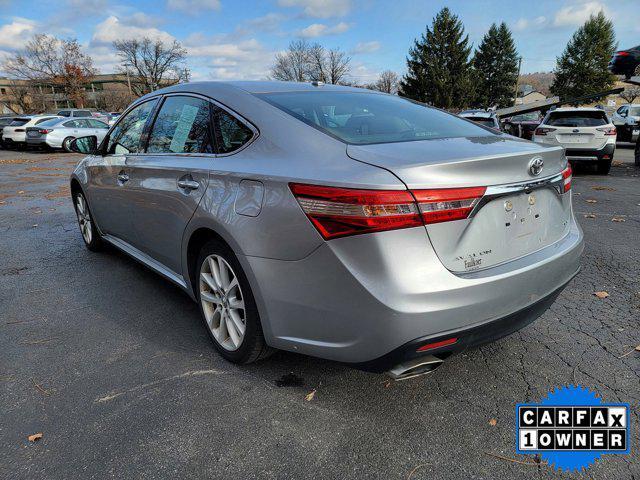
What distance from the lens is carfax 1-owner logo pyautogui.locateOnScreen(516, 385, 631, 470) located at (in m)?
1.98

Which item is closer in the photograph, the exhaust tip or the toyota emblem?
A: the exhaust tip

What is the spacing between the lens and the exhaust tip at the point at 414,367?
1.98m

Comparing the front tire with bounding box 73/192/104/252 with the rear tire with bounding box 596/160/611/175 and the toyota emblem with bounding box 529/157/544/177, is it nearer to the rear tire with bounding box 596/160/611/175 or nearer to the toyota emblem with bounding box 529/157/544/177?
the toyota emblem with bounding box 529/157/544/177

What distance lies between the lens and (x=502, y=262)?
80.4 inches

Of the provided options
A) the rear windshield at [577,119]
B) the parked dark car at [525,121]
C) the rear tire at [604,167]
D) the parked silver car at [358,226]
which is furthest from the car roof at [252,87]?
the parked dark car at [525,121]

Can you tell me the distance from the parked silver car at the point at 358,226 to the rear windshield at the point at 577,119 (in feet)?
30.9

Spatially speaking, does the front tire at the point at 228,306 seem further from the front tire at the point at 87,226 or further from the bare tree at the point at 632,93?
the bare tree at the point at 632,93

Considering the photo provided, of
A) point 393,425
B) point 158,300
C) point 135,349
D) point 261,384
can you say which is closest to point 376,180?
point 393,425

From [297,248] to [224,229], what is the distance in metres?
0.54

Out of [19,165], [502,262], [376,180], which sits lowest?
[19,165]

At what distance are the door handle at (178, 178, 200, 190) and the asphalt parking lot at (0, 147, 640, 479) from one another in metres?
1.00

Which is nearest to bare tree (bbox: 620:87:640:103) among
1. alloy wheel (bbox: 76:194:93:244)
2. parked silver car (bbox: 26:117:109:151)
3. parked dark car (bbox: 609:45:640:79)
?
parked dark car (bbox: 609:45:640:79)

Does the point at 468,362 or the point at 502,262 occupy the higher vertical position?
the point at 502,262

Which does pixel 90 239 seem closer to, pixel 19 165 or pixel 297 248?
pixel 297 248
